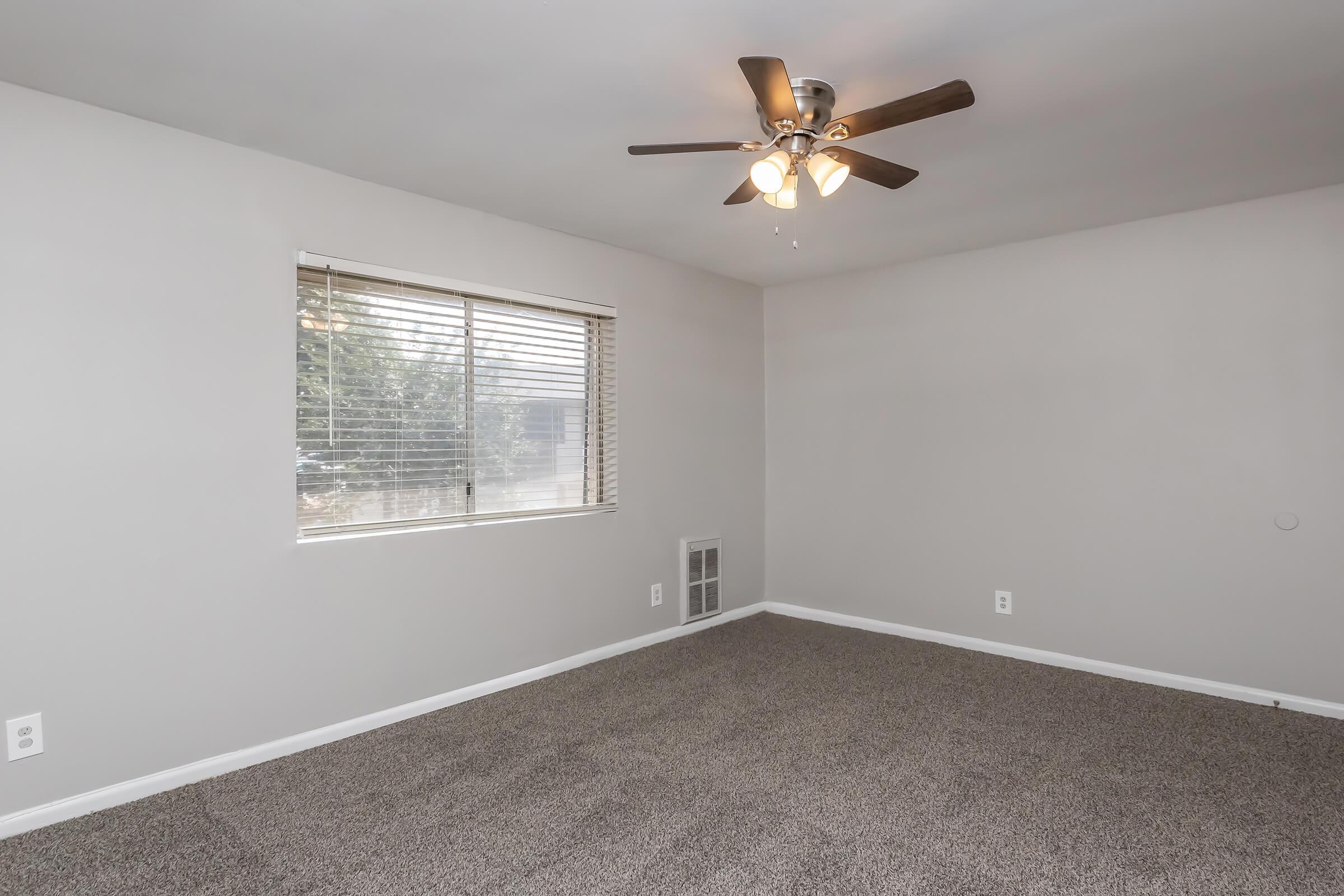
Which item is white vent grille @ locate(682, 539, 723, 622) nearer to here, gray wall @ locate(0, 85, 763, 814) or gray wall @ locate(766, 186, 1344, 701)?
gray wall @ locate(766, 186, 1344, 701)

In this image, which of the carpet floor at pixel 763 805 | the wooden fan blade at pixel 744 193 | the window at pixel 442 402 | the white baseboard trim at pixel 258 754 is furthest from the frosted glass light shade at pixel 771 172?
the white baseboard trim at pixel 258 754

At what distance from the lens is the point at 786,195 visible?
2.27m

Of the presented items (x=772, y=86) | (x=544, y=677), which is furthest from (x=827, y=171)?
(x=544, y=677)

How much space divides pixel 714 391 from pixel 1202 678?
2846 millimetres

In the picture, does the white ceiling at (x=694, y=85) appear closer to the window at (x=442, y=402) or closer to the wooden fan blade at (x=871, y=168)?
the wooden fan blade at (x=871, y=168)

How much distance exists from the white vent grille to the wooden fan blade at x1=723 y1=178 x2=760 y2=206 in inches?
87.7

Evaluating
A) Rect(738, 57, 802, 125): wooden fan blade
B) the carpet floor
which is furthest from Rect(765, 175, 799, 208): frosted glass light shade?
the carpet floor

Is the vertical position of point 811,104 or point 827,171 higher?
point 811,104

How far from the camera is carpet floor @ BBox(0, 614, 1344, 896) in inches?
74.4

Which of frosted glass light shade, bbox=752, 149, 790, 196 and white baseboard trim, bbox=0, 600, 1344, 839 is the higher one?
frosted glass light shade, bbox=752, 149, 790, 196

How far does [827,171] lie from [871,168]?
0.15m

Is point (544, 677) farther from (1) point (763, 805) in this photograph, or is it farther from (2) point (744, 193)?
(2) point (744, 193)

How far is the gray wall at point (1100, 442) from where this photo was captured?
3.08 metres

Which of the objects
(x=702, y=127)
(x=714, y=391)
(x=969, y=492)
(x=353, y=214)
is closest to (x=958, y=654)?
(x=969, y=492)
